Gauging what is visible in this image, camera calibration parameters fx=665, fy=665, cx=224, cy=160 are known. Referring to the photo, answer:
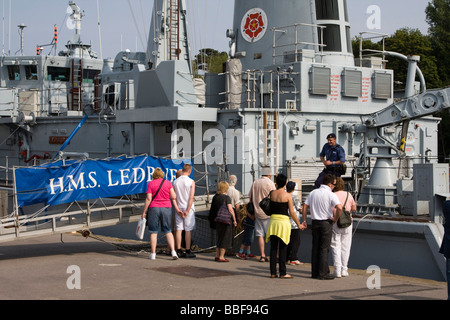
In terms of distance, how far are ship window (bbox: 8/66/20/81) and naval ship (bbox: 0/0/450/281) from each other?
466 cm

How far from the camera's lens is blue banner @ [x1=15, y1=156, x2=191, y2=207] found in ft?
37.2

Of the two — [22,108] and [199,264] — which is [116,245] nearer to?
[199,264]

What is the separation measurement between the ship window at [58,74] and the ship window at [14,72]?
128cm

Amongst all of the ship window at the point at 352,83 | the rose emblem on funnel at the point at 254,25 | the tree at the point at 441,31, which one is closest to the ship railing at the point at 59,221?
the ship window at the point at 352,83

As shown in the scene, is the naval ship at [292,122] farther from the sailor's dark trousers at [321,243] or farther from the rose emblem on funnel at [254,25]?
the sailor's dark trousers at [321,243]

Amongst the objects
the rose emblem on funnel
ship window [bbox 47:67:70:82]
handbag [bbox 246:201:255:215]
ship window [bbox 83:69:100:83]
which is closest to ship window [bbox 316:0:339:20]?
the rose emblem on funnel

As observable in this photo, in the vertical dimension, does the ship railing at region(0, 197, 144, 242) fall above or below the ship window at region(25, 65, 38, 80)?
below

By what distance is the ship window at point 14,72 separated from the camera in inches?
1028

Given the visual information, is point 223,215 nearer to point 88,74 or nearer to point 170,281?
point 170,281

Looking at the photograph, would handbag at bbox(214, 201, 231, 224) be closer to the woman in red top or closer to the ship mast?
the woman in red top

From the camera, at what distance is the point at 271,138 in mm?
16141

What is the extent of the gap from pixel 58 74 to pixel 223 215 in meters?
16.5

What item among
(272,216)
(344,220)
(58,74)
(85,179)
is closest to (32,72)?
(58,74)

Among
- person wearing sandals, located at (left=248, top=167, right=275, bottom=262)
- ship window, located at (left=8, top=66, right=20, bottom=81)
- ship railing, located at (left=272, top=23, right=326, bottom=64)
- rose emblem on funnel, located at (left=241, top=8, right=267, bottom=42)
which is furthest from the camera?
ship window, located at (left=8, top=66, right=20, bottom=81)
